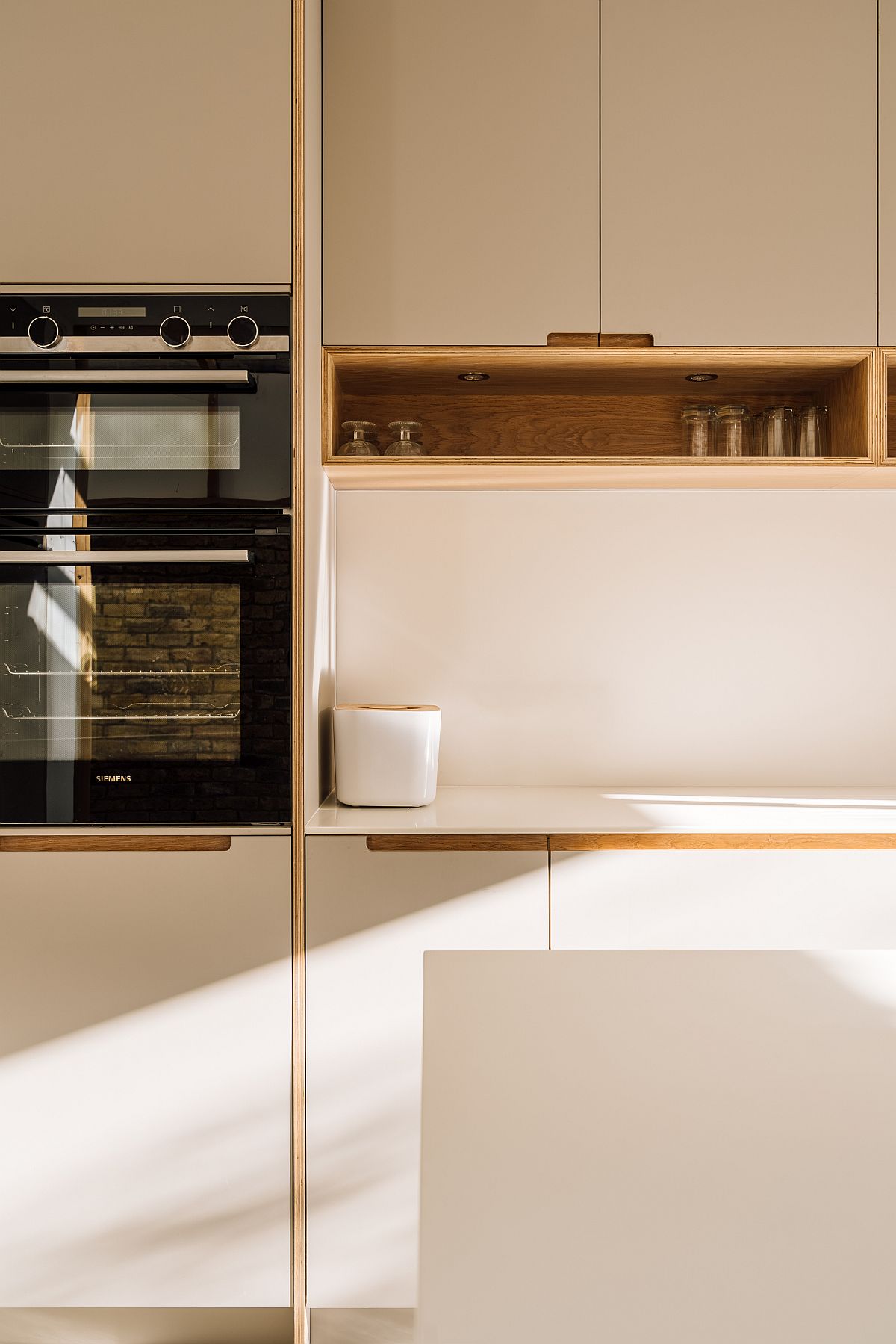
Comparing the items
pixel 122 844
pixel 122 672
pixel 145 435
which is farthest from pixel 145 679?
pixel 145 435

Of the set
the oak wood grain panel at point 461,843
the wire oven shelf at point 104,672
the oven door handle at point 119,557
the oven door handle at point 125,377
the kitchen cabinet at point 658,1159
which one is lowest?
the oak wood grain panel at point 461,843

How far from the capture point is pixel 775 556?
2359 millimetres

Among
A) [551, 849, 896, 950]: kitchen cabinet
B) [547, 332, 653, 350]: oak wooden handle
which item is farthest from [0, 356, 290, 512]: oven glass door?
[551, 849, 896, 950]: kitchen cabinet

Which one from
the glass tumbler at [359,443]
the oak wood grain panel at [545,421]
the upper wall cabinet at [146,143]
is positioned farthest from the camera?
the oak wood grain panel at [545,421]

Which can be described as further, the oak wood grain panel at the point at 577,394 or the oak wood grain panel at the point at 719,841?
the oak wood grain panel at the point at 577,394

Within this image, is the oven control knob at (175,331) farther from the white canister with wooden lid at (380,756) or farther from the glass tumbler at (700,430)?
the glass tumbler at (700,430)

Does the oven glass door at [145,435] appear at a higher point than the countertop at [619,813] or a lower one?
higher

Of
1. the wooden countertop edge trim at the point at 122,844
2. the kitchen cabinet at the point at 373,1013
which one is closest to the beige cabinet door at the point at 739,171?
the kitchen cabinet at the point at 373,1013

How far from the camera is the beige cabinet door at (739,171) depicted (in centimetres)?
193

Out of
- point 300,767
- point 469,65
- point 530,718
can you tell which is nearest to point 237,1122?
point 300,767

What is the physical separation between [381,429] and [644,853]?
46.5 inches

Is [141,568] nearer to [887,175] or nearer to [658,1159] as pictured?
[658,1159]

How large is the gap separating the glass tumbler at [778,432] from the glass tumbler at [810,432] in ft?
0.07

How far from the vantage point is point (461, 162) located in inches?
76.2
